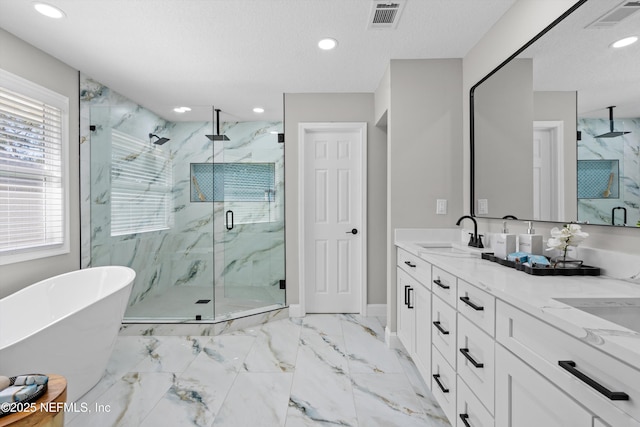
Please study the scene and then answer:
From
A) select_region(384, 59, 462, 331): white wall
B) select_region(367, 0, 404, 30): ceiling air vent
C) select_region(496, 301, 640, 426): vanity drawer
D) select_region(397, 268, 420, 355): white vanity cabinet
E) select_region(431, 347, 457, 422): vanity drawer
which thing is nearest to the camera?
select_region(496, 301, 640, 426): vanity drawer

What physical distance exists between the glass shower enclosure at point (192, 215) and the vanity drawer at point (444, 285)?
2011 millimetres

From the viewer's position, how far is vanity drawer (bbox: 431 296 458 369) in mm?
1589

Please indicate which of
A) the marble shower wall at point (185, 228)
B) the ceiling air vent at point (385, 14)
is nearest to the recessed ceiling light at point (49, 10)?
the marble shower wall at point (185, 228)


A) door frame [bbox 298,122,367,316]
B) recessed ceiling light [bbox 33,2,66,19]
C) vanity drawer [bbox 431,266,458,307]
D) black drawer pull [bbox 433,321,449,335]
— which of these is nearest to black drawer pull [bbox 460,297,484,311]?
vanity drawer [bbox 431,266,458,307]

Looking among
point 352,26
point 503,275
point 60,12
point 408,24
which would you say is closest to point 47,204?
point 60,12

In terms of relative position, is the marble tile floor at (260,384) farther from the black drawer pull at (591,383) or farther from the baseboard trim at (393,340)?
the black drawer pull at (591,383)

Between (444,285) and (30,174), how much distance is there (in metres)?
3.11

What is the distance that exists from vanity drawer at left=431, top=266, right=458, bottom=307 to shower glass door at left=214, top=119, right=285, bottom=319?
2.00 metres

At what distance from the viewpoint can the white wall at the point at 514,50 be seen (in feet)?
4.52

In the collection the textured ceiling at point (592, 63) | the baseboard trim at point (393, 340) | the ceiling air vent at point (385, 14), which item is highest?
the ceiling air vent at point (385, 14)

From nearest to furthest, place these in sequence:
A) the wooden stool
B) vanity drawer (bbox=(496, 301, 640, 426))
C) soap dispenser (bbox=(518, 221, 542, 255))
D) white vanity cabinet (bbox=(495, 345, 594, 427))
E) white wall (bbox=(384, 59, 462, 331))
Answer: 1. vanity drawer (bbox=(496, 301, 640, 426))
2. white vanity cabinet (bbox=(495, 345, 594, 427))
3. the wooden stool
4. soap dispenser (bbox=(518, 221, 542, 255))
5. white wall (bbox=(384, 59, 462, 331))

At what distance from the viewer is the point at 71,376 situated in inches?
73.8

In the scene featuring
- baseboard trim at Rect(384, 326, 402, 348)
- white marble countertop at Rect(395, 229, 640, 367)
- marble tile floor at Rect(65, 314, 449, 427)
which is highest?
white marble countertop at Rect(395, 229, 640, 367)

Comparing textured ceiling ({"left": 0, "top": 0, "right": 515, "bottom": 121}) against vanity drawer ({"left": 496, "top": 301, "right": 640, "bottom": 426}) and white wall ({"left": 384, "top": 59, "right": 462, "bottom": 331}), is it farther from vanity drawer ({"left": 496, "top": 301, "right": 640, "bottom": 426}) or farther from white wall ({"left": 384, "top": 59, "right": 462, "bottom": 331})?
vanity drawer ({"left": 496, "top": 301, "right": 640, "bottom": 426})
